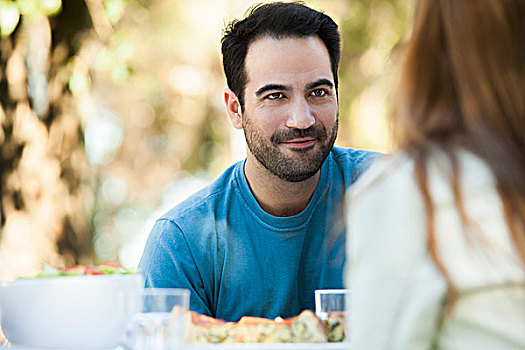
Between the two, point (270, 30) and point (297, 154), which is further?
point (270, 30)

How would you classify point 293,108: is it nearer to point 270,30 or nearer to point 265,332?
point 270,30

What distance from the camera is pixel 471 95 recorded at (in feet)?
2.74

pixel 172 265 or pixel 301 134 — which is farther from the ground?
pixel 301 134

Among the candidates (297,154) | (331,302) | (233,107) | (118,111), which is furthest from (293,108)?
(118,111)

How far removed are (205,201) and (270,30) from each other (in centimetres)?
67

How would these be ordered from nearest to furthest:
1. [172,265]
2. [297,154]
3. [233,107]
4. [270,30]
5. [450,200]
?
[450,200] → [172,265] → [297,154] → [270,30] → [233,107]

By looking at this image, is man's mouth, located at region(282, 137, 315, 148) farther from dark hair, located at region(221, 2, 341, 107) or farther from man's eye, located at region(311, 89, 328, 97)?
dark hair, located at region(221, 2, 341, 107)

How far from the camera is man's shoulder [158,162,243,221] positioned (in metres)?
2.35

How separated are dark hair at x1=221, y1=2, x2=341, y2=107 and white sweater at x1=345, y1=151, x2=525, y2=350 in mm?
1659

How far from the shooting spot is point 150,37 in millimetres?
8391

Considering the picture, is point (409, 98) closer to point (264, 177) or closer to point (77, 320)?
point (77, 320)

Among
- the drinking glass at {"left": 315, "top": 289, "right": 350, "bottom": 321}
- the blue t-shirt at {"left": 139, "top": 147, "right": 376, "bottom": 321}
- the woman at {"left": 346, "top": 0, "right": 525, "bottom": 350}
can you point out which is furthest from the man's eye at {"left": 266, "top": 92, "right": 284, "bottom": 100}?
the woman at {"left": 346, "top": 0, "right": 525, "bottom": 350}

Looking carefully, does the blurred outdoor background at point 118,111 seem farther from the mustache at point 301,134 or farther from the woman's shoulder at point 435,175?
the mustache at point 301,134

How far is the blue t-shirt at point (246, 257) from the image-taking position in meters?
2.23
